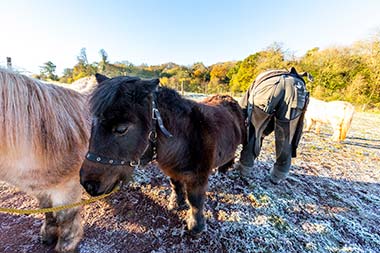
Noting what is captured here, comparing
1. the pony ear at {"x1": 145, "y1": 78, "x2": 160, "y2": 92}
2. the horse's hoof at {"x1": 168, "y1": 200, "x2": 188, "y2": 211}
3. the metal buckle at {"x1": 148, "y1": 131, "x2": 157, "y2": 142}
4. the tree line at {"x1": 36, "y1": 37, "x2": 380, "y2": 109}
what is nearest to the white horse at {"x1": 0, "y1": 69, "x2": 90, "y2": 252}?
the metal buckle at {"x1": 148, "y1": 131, "x2": 157, "y2": 142}

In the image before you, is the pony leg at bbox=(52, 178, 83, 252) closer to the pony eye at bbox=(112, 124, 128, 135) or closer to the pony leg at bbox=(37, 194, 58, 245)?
the pony leg at bbox=(37, 194, 58, 245)

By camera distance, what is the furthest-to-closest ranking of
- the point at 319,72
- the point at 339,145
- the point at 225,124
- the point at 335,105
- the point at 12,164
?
the point at 319,72
the point at 335,105
the point at 339,145
the point at 225,124
the point at 12,164

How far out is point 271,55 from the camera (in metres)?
25.0

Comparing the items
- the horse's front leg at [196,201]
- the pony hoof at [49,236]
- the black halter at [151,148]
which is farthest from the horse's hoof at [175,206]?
the pony hoof at [49,236]

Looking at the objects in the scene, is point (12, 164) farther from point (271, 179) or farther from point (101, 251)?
point (271, 179)

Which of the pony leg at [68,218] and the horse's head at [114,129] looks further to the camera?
the pony leg at [68,218]

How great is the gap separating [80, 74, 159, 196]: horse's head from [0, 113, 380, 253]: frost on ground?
1.21 m

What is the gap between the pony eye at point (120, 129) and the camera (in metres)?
1.22

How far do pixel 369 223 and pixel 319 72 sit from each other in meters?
27.9

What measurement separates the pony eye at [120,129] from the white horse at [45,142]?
62 centimetres

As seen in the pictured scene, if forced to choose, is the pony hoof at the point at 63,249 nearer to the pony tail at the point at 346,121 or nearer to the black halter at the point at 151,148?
the black halter at the point at 151,148

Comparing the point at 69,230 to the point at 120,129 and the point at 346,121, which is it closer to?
the point at 120,129

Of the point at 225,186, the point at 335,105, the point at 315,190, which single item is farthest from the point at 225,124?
the point at 335,105

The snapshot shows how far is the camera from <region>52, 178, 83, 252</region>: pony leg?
1626 mm
